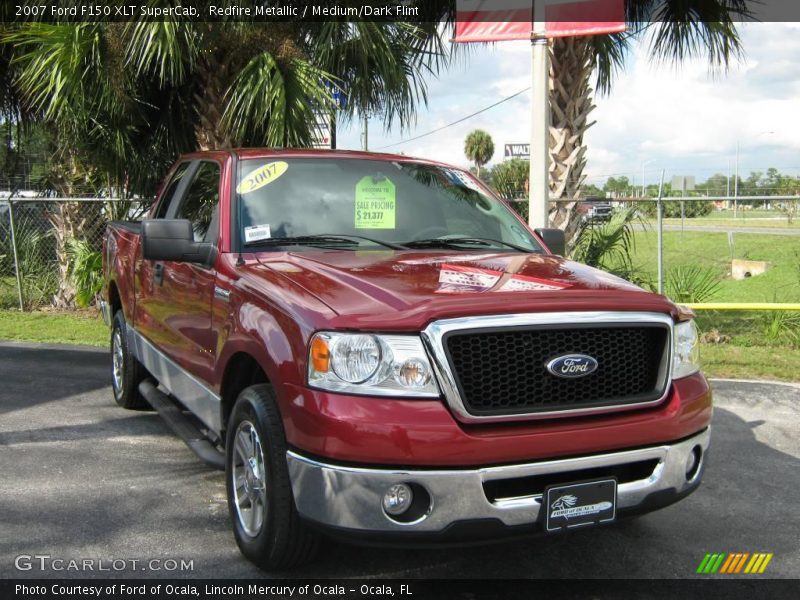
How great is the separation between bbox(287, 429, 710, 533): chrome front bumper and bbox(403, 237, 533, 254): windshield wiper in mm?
1554

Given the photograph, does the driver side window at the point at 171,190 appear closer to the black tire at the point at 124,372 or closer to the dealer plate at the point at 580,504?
the black tire at the point at 124,372

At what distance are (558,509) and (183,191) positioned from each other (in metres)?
3.42

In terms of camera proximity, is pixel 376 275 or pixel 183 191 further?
pixel 183 191

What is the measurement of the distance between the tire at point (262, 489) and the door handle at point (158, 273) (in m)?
1.66

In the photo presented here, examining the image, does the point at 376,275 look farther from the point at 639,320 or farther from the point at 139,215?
the point at 139,215

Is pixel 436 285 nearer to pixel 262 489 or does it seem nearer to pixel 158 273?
pixel 262 489

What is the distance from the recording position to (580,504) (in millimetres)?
3002

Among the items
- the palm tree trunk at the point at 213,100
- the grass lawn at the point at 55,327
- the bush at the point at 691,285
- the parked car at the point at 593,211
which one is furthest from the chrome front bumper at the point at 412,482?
the bush at the point at 691,285

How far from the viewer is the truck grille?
295cm

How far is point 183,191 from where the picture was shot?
5293 mm

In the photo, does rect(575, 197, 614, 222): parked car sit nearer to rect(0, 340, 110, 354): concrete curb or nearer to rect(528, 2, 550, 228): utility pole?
rect(528, 2, 550, 228): utility pole

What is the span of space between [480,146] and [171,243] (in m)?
62.7

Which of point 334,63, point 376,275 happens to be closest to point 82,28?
point 334,63

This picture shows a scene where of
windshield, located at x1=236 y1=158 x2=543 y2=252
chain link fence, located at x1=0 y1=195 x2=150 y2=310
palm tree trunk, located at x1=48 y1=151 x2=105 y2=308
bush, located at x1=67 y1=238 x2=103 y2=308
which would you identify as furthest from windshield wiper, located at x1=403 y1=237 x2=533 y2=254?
palm tree trunk, located at x1=48 y1=151 x2=105 y2=308
